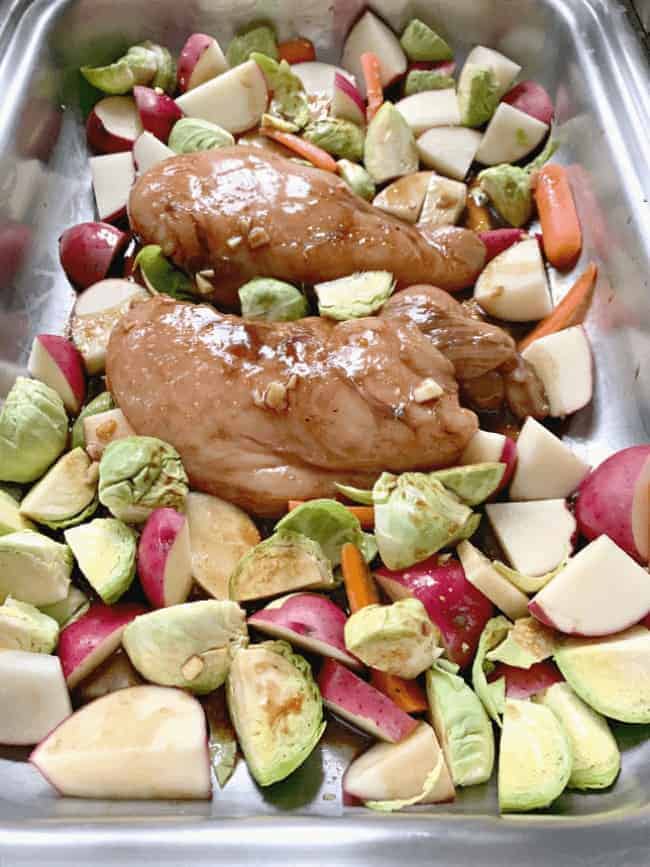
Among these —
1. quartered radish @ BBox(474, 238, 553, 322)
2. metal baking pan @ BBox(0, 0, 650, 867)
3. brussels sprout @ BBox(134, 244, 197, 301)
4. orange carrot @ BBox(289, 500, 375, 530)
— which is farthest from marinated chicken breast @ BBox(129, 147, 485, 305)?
orange carrot @ BBox(289, 500, 375, 530)

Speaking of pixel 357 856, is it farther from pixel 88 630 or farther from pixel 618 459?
pixel 618 459

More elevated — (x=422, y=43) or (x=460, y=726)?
(x=422, y=43)

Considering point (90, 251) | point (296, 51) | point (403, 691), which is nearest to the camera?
point (403, 691)

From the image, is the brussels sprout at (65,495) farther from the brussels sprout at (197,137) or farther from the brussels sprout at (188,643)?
the brussels sprout at (197,137)

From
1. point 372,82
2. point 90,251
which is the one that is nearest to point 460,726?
point 90,251

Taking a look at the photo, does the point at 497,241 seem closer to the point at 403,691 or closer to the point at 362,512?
the point at 362,512

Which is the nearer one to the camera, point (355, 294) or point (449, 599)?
point (449, 599)

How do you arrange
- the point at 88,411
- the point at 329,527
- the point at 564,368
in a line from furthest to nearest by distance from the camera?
1. the point at 564,368
2. the point at 88,411
3. the point at 329,527
